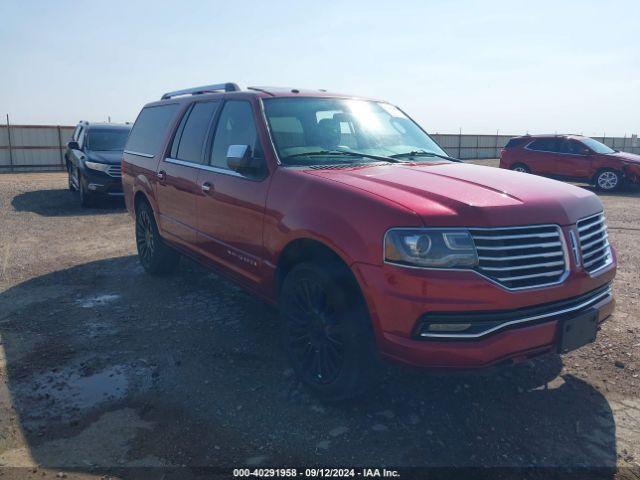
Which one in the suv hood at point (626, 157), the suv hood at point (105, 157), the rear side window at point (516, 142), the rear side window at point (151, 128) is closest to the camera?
the rear side window at point (151, 128)

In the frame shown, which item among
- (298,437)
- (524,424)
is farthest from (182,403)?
(524,424)

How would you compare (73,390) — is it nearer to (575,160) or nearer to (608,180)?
(575,160)

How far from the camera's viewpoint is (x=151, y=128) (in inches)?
243

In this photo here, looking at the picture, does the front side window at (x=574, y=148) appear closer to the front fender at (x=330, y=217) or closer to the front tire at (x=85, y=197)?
the front tire at (x=85, y=197)

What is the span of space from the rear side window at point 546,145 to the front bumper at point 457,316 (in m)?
14.7

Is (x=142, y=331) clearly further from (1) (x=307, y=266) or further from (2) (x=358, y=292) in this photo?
(2) (x=358, y=292)

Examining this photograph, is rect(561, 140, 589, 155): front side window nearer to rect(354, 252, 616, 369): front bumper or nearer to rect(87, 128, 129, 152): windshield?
rect(87, 128, 129, 152): windshield

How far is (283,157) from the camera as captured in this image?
384 centimetres

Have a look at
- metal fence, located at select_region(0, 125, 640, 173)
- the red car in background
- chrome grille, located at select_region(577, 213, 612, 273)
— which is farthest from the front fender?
metal fence, located at select_region(0, 125, 640, 173)

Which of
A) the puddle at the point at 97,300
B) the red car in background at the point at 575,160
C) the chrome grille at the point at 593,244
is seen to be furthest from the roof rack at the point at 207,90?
the red car in background at the point at 575,160

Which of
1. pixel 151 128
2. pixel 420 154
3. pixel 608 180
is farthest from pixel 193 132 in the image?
pixel 608 180

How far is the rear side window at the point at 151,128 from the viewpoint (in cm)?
574

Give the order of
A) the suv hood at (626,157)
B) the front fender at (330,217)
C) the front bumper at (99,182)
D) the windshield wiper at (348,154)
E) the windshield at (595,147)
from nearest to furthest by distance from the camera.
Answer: the front fender at (330,217) < the windshield wiper at (348,154) < the front bumper at (99,182) < the suv hood at (626,157) < the windshield at (595,147)

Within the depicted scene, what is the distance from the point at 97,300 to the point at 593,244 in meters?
4.59
